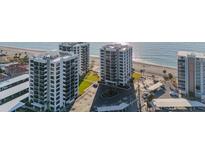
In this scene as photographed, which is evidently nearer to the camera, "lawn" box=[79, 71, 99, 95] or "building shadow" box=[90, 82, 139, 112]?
"building shadow" box=[90, 82, 139, 112]

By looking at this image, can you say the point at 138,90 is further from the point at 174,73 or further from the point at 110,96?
the point at 174,73

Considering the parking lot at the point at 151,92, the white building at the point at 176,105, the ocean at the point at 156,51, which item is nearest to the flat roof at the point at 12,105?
the parking lot at the point at 151,92

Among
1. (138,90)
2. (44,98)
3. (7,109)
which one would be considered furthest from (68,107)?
(138,90)

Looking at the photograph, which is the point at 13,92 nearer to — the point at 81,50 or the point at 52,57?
the point at 52,57

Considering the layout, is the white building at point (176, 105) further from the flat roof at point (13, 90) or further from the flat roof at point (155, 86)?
the flat roof at point (13, 90)

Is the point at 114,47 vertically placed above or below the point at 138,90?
above

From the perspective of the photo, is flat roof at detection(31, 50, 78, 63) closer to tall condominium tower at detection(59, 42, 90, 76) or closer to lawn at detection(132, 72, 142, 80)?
tall condominium tower at detection(59, 42, 90, 76)

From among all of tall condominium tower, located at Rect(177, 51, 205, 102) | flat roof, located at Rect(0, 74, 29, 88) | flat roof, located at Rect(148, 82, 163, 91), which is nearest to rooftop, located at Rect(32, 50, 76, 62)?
flat roof, located at Rect(0, 74, 29, 88)
